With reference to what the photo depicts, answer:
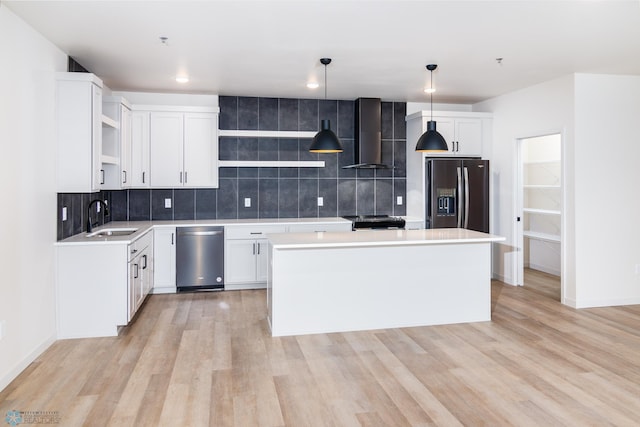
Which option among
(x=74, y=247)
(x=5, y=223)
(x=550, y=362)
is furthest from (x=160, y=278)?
(x=550, y=362)

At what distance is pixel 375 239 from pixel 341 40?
174 centimetres

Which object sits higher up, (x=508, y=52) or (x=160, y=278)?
(x=508, y=52)

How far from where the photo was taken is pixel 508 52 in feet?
13.9

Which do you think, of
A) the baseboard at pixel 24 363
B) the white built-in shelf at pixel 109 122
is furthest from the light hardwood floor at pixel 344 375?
the white built-in shelf at pixel 109 122

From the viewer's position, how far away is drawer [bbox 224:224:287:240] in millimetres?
5753

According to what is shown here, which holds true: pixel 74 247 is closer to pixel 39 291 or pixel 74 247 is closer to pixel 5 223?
pixel 39 291

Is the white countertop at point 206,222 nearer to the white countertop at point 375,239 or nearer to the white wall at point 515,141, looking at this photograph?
the white countertop at point 375,239

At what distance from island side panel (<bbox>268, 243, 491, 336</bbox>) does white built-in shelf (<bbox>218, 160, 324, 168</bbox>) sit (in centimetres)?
236

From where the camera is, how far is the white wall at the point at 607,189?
5008 millimetres

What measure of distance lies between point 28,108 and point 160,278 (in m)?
2.67

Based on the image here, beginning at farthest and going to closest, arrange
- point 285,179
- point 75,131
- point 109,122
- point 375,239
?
point 285,179
point 109,122
point 375,239
point 75,131

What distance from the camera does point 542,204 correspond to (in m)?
7.14

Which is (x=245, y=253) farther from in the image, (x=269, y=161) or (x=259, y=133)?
(x=259, y=133)

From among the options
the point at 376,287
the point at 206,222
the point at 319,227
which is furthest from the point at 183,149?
the point at 376,287
